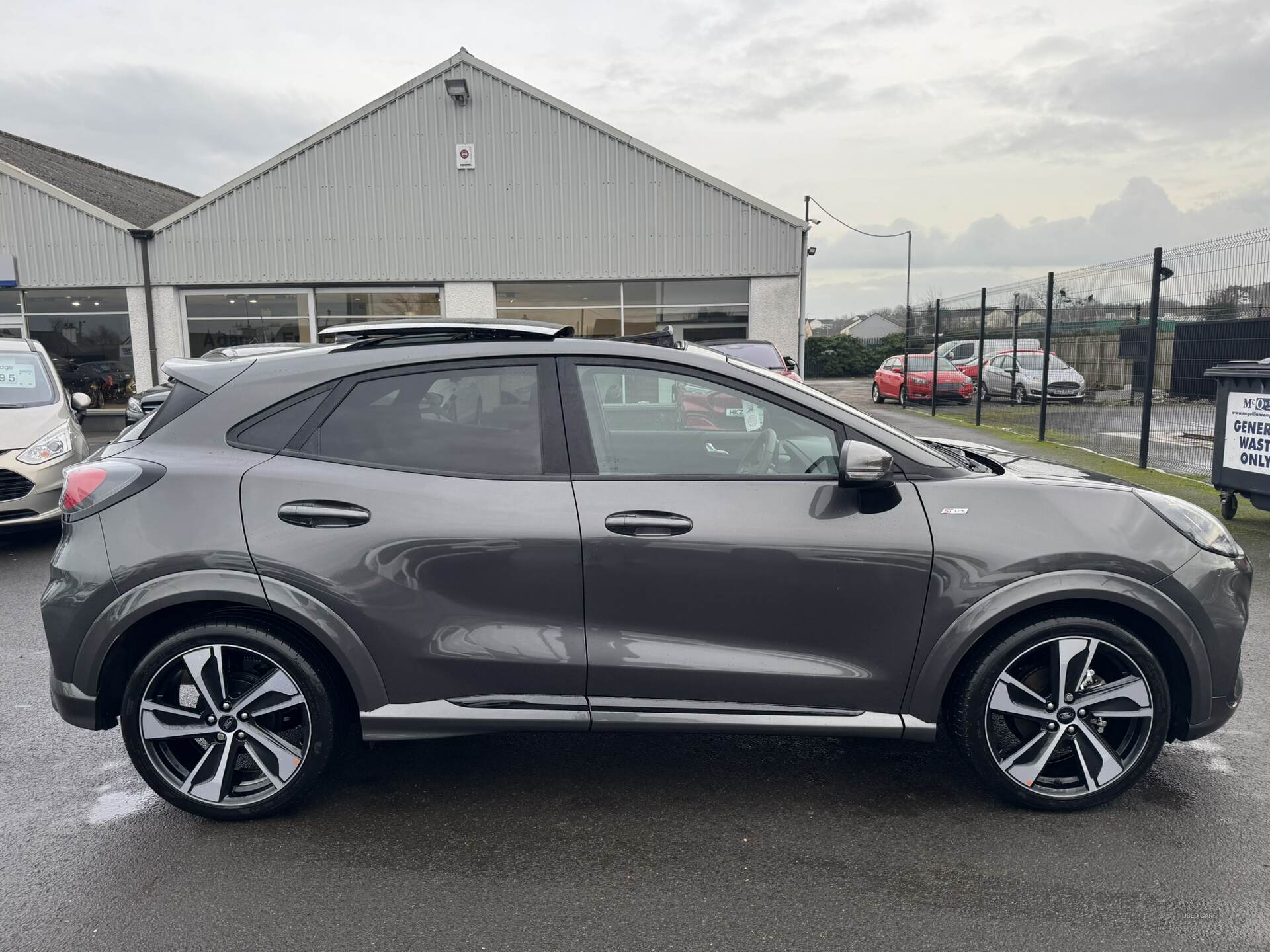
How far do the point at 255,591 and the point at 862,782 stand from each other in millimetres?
2315

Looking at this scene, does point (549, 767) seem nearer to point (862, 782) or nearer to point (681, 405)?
point (862, 782)

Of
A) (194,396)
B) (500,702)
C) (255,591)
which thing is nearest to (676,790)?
(500,702)

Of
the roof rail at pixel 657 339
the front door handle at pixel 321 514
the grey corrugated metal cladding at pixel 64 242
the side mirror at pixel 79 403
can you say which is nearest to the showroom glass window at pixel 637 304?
the grey corrugated metal cladding at pixel 64 242

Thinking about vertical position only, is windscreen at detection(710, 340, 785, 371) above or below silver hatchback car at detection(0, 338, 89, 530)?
above

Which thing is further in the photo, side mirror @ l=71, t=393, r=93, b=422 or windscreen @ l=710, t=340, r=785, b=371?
windscreen @ l=710, t=340, r=785, b=371

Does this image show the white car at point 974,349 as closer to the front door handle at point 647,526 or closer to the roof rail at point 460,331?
the roof rail at point 460,331

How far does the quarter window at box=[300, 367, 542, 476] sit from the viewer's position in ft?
10.4

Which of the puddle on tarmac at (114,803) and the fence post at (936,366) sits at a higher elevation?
the fence post at (936,366)

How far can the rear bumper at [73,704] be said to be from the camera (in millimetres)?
3158

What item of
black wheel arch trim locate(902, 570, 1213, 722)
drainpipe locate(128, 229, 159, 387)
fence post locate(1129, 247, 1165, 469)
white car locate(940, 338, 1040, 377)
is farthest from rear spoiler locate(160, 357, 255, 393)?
drainpipe locate(128, 229, 159, 387)

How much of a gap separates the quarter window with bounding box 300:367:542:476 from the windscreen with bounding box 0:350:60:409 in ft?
20.7

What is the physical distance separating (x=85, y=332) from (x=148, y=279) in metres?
1.98

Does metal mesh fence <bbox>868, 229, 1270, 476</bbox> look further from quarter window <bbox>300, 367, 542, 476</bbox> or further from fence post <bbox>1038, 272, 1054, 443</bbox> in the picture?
quarter window <bbox>300, 367, 542, 476</bbox>

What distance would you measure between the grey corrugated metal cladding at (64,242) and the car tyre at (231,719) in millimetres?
19098
